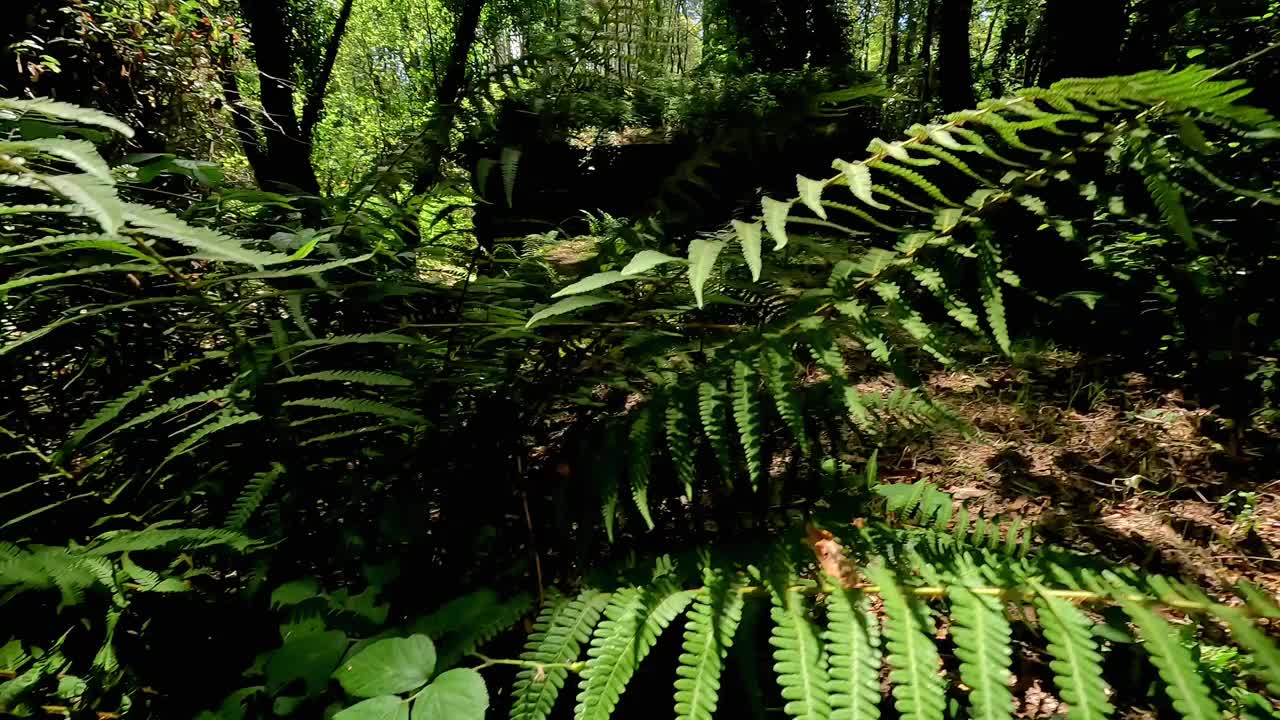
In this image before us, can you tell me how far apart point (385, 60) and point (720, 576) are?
2775 centimetres

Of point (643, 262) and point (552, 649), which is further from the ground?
point (643, 262)

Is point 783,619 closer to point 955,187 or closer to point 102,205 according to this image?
point 102,205

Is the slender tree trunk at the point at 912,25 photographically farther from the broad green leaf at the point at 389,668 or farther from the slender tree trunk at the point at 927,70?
the broad green leaf at the point at 389,668

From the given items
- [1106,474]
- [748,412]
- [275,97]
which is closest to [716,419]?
[748,412]

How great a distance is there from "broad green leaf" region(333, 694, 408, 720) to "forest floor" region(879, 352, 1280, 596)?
4.58 feet

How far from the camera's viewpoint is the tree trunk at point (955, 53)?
612 cm

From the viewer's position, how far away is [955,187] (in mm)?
3098

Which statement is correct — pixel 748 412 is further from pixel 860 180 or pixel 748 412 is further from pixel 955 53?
pixel 955 53

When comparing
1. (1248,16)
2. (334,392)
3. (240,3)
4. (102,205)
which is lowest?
(334,392)

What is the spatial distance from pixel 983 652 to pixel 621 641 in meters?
0.49

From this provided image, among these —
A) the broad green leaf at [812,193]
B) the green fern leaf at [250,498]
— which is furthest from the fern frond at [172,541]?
the broad green leaf at [812,193]

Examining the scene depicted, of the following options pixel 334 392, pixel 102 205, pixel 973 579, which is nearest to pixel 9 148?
pixel 102 205

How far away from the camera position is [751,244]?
3.11ft

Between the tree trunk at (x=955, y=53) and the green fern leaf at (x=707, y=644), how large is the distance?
6.84 meters
